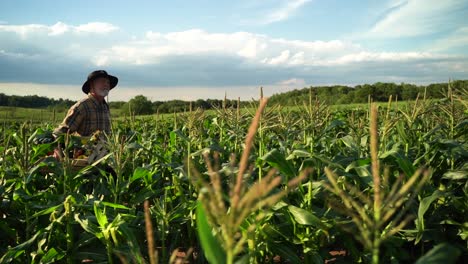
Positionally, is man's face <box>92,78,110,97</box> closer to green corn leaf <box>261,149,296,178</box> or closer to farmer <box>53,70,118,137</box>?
farmer <box>53,70,118,137</box>

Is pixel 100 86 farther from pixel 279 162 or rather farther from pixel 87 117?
pixel 279 162

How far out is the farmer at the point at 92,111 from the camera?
20.1 ft

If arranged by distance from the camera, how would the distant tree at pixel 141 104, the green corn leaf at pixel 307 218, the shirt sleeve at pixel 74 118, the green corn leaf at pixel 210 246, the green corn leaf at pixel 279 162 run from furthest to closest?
the distant tree at pixel 141 104 < the shirt sleeve at pixel 74 118 < the green corn leaf at pixel 279 162 < the green corn leaf at pixel 307 218 < the green corn leaf at pixel 210 246

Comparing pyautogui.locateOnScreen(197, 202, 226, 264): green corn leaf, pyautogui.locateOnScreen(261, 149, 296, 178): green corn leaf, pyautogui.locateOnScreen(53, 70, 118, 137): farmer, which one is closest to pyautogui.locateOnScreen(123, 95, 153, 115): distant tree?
pyautogui.locateOnScreen(53, 70, 118, 137): farmer

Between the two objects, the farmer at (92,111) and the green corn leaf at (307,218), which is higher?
the farmer at (92,111)

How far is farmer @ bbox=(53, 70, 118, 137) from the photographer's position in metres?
6.12

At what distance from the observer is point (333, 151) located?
5090 millimetres

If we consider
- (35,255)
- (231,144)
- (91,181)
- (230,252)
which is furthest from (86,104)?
(230,252)

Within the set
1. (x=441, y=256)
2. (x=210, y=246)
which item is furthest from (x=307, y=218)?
(x=210, y=246)

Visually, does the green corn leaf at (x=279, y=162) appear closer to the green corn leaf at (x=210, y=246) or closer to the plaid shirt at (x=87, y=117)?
the green corn leaf at (x=210, y=246)

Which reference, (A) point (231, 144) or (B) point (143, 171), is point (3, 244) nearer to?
(B) point (143, 171)

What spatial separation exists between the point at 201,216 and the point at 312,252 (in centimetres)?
186

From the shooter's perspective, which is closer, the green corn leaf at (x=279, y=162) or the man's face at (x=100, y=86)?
the green corn leaf at (x=279, y=162)

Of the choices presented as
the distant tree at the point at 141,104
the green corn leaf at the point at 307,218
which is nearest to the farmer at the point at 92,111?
the green corn leaf at the point at 307,218
